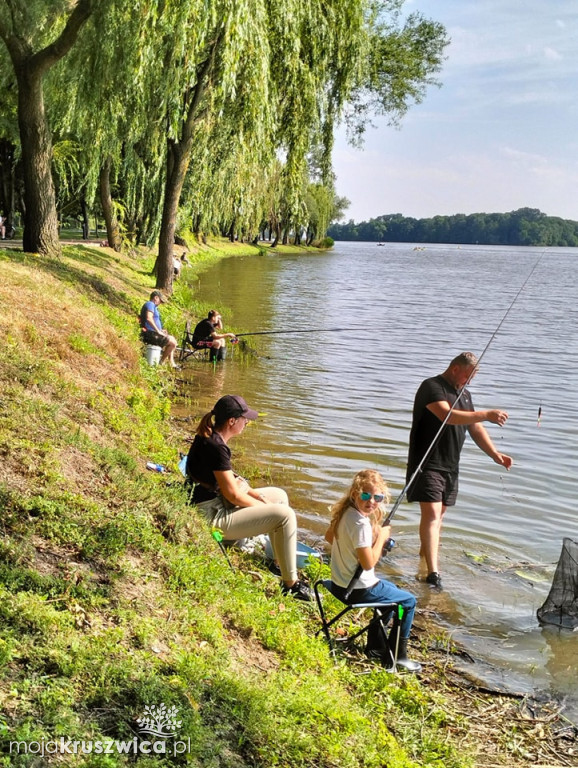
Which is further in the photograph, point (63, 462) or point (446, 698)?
point (63, 462)

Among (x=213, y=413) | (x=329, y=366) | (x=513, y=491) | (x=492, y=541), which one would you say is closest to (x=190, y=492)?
(x=213, y=413)

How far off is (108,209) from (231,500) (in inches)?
839

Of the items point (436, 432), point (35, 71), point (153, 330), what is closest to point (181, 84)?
point (35, 71)

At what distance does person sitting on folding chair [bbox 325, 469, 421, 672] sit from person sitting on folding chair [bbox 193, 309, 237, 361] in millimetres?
9918

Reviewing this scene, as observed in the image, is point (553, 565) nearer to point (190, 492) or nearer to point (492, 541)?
point (492, 541)

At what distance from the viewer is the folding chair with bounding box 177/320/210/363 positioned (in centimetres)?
1473

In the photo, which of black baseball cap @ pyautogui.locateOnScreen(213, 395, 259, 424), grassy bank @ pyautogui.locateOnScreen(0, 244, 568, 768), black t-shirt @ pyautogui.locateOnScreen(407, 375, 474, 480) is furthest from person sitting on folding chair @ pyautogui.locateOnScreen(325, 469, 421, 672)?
black t-shirt @ pyautogui.locateOnScreen(407, 375, 474, 480)

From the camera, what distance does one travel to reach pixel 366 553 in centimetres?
469

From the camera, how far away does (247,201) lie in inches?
902

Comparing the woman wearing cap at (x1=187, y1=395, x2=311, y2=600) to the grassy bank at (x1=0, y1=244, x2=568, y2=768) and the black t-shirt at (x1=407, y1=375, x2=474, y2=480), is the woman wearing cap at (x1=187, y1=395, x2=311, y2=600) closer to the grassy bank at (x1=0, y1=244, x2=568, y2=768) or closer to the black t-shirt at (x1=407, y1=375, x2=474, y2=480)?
the grassy bank at (x1=0, y1=244, x2=568, y2=768)

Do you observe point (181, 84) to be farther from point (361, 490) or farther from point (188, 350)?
point (361, 490)

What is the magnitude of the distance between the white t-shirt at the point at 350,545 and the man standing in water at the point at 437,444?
5.12 feet

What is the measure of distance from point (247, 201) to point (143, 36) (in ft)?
38.2

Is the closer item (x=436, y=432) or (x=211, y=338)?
(x=436, y=432)
